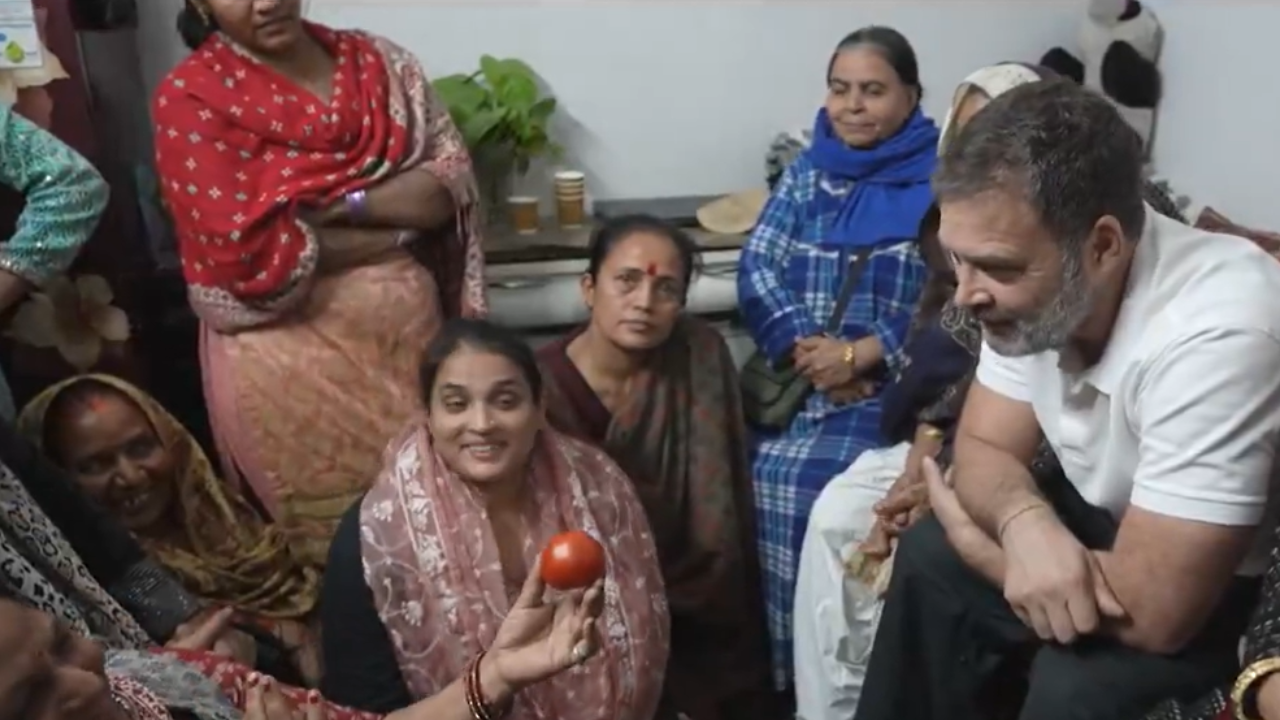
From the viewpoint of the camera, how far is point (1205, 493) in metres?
1.24

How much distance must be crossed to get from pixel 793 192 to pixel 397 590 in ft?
4.13

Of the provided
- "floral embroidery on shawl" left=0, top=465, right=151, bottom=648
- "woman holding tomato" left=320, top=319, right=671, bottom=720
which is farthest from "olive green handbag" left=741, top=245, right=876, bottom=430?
"floral embroidery on shawl" left=0, top=465, right=151, bottom=648

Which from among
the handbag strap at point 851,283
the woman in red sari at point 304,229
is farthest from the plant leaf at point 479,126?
the handbag strap at point 851,283

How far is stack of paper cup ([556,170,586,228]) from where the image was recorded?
2.76m

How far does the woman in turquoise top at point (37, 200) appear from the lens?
1.89 metres

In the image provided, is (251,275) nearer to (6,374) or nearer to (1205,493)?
(6,374)

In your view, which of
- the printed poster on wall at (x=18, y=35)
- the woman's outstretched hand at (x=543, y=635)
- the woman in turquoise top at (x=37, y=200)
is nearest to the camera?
the woman's outstretched hand at (x=543, y=635)

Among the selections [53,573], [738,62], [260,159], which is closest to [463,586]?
[53,573]

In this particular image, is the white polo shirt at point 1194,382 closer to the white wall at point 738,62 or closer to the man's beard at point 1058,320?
the man's beard at point 1058,320

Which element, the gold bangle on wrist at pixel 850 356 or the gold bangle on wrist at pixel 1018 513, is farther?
the gold bangle on wrist at pixel 850 356

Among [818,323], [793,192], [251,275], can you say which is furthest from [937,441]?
[251,275]

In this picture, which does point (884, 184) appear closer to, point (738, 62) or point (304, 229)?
point (738, 62)

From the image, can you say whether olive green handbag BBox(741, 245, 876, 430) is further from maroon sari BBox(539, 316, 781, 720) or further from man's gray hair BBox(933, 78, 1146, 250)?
man's gray hair BBox(933, 78, 1146, 250)

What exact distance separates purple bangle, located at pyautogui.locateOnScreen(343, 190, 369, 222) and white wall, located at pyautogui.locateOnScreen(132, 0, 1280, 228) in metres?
0.81
